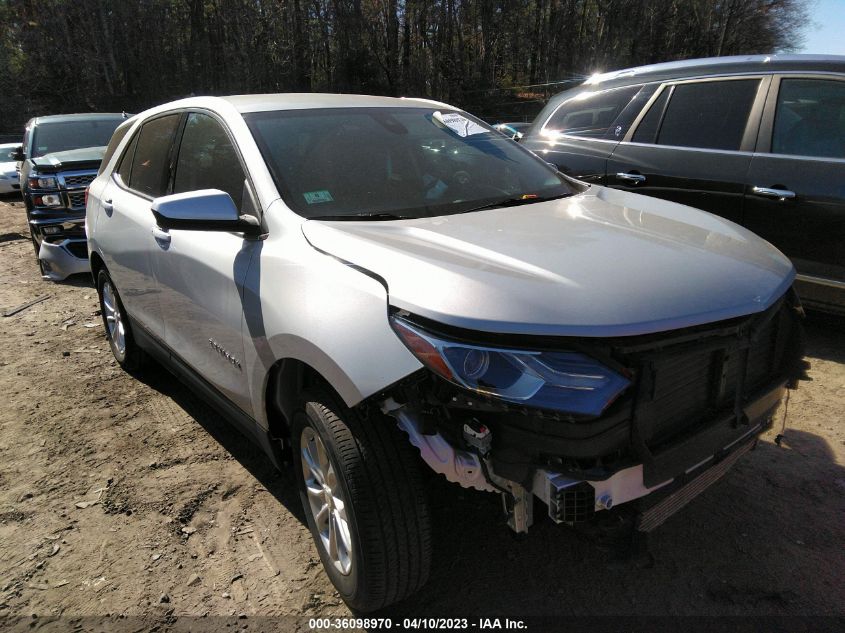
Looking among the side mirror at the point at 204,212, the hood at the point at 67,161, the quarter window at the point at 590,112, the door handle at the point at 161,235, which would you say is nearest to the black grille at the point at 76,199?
the hood at the point at 67,161

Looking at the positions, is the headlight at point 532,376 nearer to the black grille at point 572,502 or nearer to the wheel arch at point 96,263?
the black grille at point 572,502

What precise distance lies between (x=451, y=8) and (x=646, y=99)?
110 feet

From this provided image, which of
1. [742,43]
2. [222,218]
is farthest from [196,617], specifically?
[742,43]

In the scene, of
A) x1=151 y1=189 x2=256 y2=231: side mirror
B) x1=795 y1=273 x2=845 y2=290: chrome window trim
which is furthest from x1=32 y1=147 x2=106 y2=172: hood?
x1=795 y1=273 x2=845 y2=290: chrome window trim

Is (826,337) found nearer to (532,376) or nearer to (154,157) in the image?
(532,376)

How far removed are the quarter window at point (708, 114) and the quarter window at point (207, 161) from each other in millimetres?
3345

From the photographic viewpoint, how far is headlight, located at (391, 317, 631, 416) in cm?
167

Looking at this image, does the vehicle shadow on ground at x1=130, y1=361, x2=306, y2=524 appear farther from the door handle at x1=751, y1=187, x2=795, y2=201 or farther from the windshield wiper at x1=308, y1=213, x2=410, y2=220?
the door handle at x1=751, y1=187, x2=795, y2=201

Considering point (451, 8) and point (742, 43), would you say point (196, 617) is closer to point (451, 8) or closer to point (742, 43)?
point (451, 8)

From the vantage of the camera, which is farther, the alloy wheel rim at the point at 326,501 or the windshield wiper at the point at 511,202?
the windshield wiper at the point at 511,202

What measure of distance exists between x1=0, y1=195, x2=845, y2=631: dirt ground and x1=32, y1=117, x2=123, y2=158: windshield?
640 cm

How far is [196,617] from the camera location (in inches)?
89.9

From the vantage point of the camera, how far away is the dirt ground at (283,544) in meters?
2.26

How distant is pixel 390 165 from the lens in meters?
2.85
